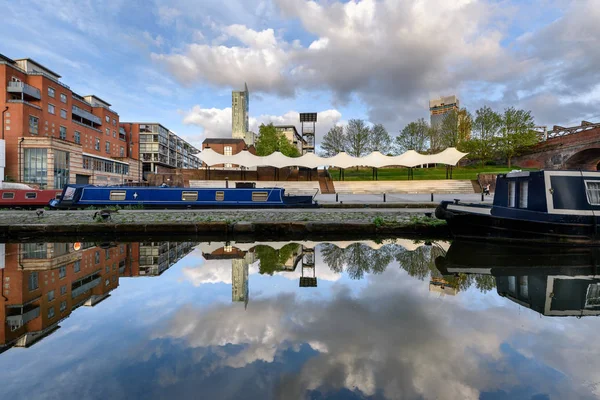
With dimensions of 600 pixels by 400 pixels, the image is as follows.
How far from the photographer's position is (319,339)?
2912mm

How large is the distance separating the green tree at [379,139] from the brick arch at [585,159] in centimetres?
2369

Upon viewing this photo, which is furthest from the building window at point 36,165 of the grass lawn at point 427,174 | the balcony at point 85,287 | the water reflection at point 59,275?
the balcony at point 85,287

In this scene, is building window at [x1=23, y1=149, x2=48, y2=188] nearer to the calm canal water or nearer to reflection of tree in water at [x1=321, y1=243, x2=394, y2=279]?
the calm canal water

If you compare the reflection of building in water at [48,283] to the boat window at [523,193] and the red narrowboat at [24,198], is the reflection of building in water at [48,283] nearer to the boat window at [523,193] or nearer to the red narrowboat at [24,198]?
the boat window at [523,193]

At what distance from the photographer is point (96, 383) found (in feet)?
7.34

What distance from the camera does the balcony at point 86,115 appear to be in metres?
47.9

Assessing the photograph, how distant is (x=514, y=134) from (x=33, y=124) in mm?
61473

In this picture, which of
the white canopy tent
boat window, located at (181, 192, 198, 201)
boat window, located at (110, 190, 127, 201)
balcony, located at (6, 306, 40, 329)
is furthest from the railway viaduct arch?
balcony, located at (6, 306, 40, 329)

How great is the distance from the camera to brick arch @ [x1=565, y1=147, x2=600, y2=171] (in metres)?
37.2

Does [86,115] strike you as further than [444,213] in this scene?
Yes

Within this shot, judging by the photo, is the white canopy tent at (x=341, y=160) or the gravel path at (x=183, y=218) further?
the white canopy tent at (x=341, y=160)

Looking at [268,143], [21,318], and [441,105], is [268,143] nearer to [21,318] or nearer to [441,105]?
[21,318]

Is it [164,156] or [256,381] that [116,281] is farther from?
[164,156]

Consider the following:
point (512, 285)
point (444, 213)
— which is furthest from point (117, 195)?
point (512, 285)
